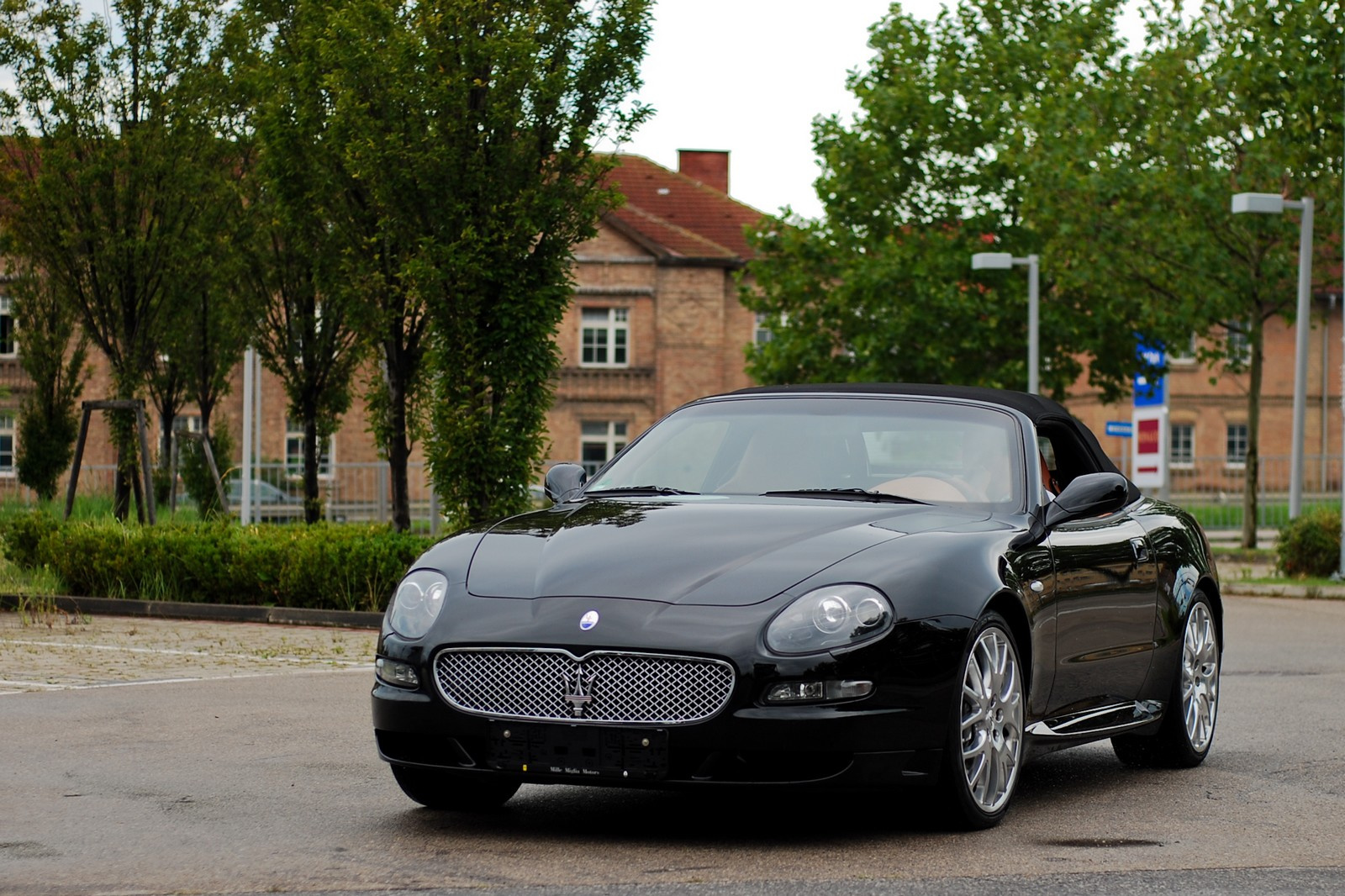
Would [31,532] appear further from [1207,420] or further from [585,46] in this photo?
[1207,420]

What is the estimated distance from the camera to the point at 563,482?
7828 mm

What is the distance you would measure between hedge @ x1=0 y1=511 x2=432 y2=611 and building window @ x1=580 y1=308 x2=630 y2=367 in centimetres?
4241

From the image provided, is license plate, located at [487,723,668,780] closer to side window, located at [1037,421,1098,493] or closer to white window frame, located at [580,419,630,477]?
side window, located at [1037,421,1098,493]

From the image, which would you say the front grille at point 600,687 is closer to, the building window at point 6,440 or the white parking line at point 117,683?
the white parking line at point 117,683

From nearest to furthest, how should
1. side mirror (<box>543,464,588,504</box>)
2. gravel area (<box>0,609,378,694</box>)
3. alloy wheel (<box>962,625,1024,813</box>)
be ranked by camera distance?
alloy wheel (<box>962,625,1024,813</box>), side mirror (<box>543,464,588,504</box>), gravel area (<box>0,609,378,694</box>)

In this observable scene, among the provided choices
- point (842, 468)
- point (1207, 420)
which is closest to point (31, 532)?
point (842, 468)

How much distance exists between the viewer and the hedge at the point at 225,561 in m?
16.5

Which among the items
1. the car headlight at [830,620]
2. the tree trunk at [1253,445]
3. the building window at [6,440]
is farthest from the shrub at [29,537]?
the building window at [6,440]

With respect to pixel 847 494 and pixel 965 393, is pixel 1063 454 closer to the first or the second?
pixel 965 393

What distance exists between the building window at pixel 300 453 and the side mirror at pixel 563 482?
2152 cm

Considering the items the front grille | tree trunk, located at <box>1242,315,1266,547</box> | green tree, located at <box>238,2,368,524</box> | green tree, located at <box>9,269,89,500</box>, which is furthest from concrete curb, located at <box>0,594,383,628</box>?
green tree, located at <box>9,269,89,500</box>

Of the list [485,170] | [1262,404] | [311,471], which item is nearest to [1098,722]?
[485,170]

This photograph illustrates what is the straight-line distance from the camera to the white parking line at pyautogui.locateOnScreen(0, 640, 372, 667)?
1300 centimetres

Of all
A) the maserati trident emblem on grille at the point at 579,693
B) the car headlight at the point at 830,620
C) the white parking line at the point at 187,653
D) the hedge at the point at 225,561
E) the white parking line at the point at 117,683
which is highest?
the car headlight at the point at 830,620
